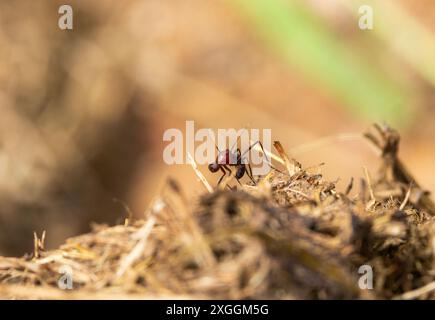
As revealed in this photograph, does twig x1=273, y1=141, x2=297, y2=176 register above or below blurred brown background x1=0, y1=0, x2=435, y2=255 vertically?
below

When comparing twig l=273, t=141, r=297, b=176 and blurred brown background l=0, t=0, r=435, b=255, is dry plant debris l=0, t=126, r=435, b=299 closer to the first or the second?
twig l=273, t=141, r=297, b=176

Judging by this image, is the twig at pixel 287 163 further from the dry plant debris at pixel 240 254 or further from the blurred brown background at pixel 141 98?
the blurred brown background at pixel 141 98

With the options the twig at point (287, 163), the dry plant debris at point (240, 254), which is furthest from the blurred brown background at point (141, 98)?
the dry plant debris at point (240, 254)

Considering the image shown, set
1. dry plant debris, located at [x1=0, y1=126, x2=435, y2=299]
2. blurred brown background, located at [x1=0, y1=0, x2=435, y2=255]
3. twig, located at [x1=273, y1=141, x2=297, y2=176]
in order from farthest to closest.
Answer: blurred brown background, located at [x1=0, y1=0, x2=435, y2=255]
twig, located at [x1=273, y1=141, x2=297, y2=176]
dry plant debris, located at [x1=0, y1=126, x2=435, y2=299]

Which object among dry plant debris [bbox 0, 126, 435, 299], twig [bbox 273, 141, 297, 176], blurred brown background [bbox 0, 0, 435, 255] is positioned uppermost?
blurred brown background [bbox 0, 0, 435, 255]

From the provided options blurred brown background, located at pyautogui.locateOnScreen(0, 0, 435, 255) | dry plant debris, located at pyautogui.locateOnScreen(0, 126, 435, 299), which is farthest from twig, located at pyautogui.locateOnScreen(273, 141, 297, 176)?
blurred brown background, located at pyautogui.locateOnScreen(0, 0, 435, 255)

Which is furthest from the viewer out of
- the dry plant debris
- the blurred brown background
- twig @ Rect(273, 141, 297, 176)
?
the blurred brown background

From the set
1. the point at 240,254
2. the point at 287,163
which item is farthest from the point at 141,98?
the point at 240,254

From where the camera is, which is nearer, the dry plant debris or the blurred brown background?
the dry plant debris
